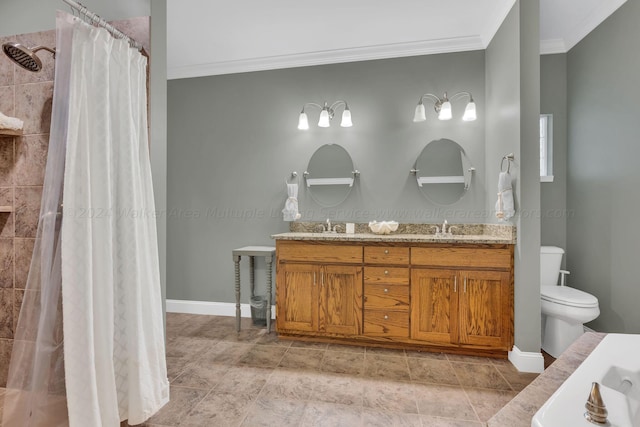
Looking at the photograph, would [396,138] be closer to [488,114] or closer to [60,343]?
[488,114]

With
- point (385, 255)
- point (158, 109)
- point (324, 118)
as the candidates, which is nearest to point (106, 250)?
point (158, 109)

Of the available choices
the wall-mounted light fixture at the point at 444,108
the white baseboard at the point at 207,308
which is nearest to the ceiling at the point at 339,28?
the wall-mounted light fixture at the point at 444,108

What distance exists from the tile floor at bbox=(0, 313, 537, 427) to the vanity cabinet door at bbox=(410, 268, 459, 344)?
0.18 metres

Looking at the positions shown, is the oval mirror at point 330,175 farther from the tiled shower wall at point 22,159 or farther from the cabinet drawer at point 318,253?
the tiled shower wall at point 22,159

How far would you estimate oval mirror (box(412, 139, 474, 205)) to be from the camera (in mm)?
2936

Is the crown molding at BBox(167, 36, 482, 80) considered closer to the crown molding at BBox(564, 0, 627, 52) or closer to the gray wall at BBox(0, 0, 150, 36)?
the crown molding at BBox(564, 0, 627, 52)

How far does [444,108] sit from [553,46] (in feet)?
4.11

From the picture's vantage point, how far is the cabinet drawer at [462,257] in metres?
2.29

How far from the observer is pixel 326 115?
3033 millimetres

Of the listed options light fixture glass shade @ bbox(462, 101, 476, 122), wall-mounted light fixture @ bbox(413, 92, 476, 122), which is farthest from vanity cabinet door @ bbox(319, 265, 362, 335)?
light fixture glass shade @ bbox(462, 101, 476, 122)

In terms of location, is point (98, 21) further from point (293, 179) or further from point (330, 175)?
point (330, 175)

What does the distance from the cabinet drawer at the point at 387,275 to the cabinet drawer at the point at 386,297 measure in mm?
42

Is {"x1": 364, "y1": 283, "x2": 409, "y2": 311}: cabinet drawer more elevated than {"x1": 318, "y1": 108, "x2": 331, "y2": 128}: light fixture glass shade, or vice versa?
{"x1": 318, "y1": 108, "x2": 331, "y2": 128}: light fixture glass shade

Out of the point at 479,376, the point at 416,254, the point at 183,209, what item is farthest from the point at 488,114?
the point at 183,209
